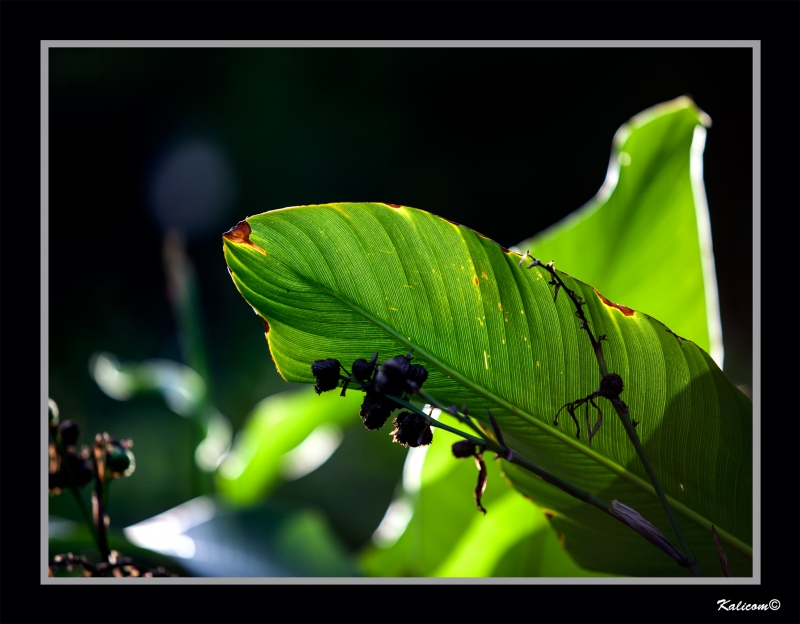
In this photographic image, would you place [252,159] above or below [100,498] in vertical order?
above

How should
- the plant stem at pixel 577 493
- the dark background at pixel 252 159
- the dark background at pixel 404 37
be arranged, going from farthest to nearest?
the dark background at pixel 252 159
the dark background at pixel 404 37
the plant stem at pixel 577 493

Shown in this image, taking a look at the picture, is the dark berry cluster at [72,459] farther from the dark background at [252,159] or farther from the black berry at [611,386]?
the dark background at [252,159]

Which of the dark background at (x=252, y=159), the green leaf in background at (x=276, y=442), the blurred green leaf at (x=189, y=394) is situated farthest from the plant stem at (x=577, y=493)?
the dark background at (x=252, y=159)

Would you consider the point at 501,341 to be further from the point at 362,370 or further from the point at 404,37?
the point at 404,37

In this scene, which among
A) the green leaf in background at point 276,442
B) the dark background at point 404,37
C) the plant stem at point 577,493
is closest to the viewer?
the plant stem at point 577,493

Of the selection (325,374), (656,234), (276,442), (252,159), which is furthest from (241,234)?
(252,159)

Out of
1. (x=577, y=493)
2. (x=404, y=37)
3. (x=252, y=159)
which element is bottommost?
(x=577, y=493)

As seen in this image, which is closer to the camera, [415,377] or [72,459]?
[415,377]

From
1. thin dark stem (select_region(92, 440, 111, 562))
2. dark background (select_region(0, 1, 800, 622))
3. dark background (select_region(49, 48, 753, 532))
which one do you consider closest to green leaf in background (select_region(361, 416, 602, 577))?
dark background (select_region(0, 1, 800, 622))
